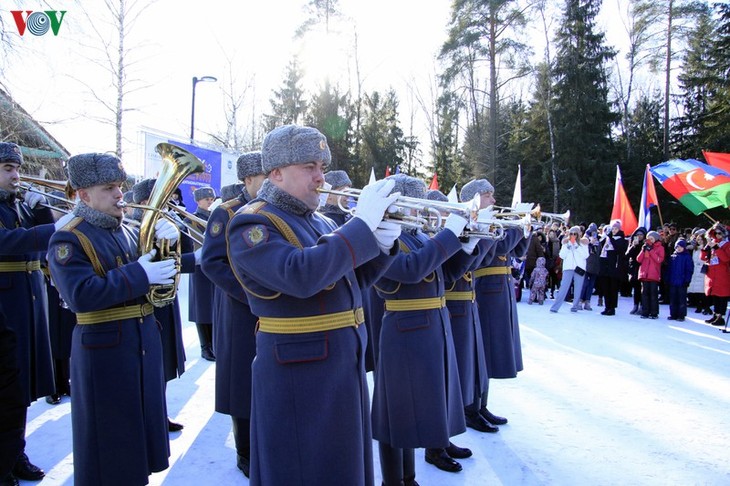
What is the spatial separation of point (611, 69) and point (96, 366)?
121ft

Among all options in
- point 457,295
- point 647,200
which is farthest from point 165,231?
point 647,200

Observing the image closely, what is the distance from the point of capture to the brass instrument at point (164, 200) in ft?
10.6

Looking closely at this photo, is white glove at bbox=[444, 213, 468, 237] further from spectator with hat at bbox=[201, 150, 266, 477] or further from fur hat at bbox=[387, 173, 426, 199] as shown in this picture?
spectator with hat at bbox=[201, 150, 266, 477]

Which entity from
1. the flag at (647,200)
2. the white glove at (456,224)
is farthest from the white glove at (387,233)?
the flag at (647,200)

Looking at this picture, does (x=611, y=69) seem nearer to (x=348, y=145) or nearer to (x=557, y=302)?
(x=348, y=145)

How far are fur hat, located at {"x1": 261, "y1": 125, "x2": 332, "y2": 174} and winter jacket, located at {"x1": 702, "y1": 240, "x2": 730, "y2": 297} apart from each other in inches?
438

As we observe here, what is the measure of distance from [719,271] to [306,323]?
36.9ft

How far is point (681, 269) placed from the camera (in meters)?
11.6

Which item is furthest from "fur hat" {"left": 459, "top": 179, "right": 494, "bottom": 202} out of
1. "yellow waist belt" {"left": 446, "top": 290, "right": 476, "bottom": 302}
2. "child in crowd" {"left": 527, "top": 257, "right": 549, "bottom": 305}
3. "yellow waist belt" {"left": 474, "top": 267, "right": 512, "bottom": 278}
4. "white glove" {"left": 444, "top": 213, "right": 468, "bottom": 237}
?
"child in crowd" {"left": 527, "top": 257, "right": 549, "bottom": 305}

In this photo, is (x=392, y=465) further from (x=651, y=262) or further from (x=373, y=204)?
(x=651, y=262)

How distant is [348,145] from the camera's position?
118 ft

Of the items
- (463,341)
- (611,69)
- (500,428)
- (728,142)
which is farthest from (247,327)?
(611,69)

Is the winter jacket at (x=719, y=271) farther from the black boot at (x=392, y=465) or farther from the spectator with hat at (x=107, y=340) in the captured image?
the spectator with hat at (x=107, y=340)

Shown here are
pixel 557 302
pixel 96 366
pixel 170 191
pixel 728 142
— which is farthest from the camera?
pixel 728 142
